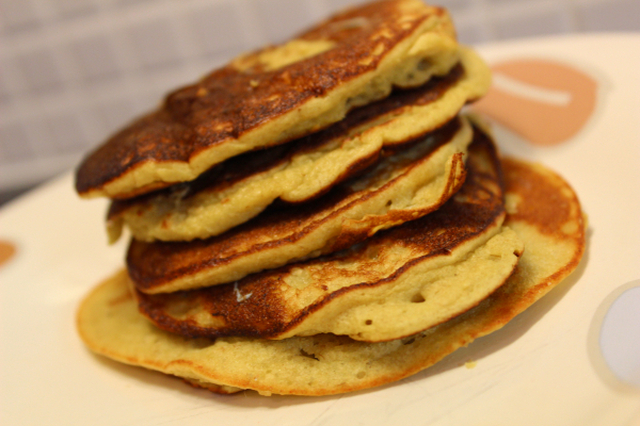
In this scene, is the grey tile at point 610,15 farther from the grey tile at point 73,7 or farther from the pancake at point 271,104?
the grey tile at point 73,7

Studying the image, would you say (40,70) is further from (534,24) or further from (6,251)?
(534,24)

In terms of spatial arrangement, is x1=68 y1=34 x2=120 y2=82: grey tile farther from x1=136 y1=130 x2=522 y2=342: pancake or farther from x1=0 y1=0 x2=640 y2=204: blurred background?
x1=136 y1=130 x2=522 y2=342: pancake

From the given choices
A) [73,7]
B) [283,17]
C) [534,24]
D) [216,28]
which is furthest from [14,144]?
[534,24]

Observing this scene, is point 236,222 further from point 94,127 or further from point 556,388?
point 94,127

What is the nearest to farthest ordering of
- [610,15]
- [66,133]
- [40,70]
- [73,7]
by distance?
[610,15], [73,7], [40,70], [66,133]

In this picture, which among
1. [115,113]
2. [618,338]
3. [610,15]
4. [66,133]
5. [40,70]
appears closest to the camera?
[618,338]

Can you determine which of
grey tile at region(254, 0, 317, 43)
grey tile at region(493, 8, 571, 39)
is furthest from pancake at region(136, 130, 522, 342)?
grey tile at region(254, 0, 317, 43)
